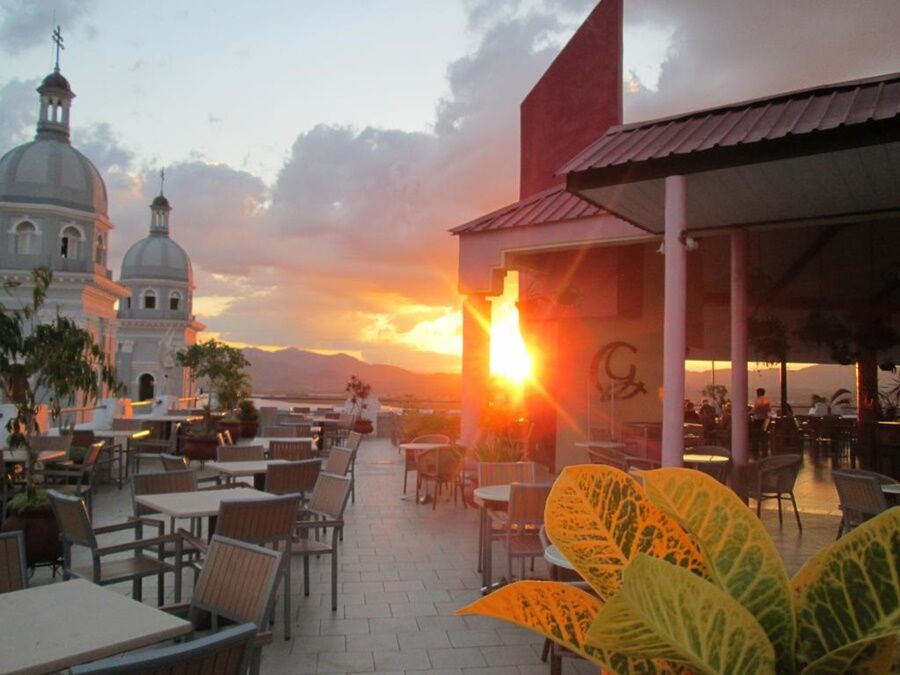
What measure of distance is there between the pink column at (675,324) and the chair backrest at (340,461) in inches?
131

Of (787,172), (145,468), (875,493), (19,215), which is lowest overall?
(145,468)

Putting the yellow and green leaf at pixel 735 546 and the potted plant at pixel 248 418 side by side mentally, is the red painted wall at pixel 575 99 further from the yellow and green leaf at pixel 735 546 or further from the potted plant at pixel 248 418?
the yellow and green leaf at pixel 735 546

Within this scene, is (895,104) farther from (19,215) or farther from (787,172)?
(19,215)

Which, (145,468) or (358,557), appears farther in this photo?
(145,468)

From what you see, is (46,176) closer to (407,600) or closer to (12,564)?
(407,600)

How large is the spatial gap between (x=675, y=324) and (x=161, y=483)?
164 inches

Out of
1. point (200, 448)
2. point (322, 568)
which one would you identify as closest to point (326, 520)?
point (322, 568)

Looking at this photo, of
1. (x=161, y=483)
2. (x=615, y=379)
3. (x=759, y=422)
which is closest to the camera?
(x=161, y=483)

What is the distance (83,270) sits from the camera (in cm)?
3491

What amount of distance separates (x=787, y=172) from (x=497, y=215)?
4.97 m

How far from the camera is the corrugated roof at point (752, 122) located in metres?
4.71

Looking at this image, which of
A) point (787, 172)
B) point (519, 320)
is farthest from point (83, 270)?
point (787, 172)

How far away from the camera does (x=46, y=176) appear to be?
36125 mm

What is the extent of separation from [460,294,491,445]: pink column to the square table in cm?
741
